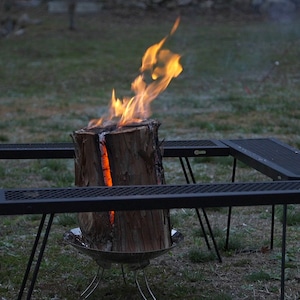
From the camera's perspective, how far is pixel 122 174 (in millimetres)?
3660

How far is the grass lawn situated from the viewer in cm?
404

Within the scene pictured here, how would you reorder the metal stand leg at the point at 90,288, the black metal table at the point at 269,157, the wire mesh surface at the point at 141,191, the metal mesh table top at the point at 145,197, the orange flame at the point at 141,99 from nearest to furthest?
the metal mesh table top at the point at 145,197, the wire mesh surface at the point at 141,191, the black metal table at the point at 269,157, the metal stand leg at the point at 90,288, the orange flame at the point at 141,99

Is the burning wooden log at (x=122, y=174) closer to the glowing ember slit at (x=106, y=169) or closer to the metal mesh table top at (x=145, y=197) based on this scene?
the glowing ember slit at (x=106, y=169)

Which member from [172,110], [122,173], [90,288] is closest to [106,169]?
[122,173]

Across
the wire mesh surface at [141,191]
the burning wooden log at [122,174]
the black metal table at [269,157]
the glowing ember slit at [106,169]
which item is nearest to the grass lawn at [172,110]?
the burning wooden log at [122,174]

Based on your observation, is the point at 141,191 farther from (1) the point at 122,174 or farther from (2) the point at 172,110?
(2) the point at 172,110

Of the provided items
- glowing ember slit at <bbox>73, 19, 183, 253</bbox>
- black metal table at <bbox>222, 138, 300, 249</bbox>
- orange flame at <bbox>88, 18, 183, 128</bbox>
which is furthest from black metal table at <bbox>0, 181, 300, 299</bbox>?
orange flame at <bbox>88, 18, 183, 128</bbox>

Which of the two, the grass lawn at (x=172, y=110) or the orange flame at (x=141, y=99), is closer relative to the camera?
the orange flame at (x=141, y=99)

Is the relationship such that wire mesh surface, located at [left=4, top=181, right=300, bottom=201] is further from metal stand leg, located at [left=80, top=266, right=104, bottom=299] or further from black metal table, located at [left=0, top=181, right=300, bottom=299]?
metal stand leg, located at [left=80, top=266, right=104, bottom=299]

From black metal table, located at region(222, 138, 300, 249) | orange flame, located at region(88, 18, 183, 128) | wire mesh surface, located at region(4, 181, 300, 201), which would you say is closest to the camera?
wire mesh surface, located at region(4, 181, 300, 201)

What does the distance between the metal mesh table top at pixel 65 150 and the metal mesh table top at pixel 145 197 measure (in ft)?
2.93

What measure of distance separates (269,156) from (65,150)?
1048 mm

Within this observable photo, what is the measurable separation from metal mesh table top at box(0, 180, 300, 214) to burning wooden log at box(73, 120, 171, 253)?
539mm

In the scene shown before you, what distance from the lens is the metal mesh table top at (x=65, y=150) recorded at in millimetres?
A: 3939
